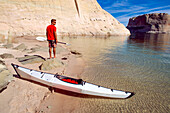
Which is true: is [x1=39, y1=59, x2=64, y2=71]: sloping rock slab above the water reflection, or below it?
below

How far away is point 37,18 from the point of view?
24828 millimetres

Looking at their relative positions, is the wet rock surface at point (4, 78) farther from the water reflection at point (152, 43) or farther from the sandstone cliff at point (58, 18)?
the sandstone cliff at point (58, 18)

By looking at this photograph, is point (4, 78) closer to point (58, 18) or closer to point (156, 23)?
point (58, 18)

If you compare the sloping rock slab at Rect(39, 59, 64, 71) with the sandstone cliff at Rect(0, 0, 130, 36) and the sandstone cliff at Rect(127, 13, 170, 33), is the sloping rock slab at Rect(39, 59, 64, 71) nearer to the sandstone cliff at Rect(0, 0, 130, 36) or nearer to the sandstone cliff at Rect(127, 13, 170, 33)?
the sandstone cliff at Rect(0, 0, 130, 36)

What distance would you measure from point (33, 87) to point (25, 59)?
2.82 metres

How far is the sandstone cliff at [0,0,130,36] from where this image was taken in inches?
866

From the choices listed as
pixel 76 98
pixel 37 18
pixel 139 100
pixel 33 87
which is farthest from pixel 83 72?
pixel 37 18

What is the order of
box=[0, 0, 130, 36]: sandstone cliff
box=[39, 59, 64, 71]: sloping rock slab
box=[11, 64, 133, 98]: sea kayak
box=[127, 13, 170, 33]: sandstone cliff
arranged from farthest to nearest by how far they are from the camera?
box=[127, 13, 170, 33]: sandstone cliff → box=[0, 0, 130, 36]: sandstone cliff → box=[39, 59, 64, 71]: sloping rock slab → box=[11, 64, 133, 98]: sea kayak

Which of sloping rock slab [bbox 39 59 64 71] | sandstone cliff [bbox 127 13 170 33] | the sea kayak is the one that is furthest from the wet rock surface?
sandstone cliff [bbox 127 13 170 33]

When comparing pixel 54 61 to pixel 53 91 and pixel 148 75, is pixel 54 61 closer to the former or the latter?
pixel 53 91

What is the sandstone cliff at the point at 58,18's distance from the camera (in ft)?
72.2

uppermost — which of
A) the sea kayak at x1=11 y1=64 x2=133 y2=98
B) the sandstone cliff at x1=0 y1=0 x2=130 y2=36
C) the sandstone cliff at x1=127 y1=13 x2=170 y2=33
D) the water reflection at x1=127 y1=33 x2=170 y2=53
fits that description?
A: the sandstone cliff at x1=127 y1=13 x2=170 y2=33

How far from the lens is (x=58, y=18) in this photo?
27.6 meters

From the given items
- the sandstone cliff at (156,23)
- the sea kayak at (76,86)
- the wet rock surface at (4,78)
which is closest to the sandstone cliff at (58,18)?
the wet rock surface at (4,78)
